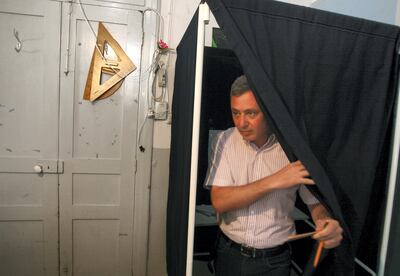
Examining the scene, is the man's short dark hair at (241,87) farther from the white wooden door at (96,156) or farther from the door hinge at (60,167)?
the door hinge at (60,167)

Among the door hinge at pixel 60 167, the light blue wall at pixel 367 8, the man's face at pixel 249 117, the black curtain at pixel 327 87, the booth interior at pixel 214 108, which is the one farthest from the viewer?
the door hinge at pixel 60 167

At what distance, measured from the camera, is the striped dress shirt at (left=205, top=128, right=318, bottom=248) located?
114 centimetres

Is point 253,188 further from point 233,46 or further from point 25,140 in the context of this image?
point 25,140

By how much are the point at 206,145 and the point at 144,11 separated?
1.10 m

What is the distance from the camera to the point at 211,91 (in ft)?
5.58

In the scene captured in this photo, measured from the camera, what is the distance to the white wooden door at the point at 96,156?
1.92m

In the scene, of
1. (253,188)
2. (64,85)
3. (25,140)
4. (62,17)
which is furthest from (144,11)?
(253,188)

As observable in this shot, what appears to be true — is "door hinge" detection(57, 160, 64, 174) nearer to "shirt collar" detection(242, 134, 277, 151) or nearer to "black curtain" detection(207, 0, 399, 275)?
"shirt collar" detection(242, 134, 277, 151)

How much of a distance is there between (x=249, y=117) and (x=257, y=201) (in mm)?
364

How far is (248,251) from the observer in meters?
1.15

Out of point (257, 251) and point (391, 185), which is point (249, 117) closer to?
point (257, 251)

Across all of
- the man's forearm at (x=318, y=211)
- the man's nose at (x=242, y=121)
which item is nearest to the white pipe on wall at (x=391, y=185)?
the man's forearm at (x=318, y=211)

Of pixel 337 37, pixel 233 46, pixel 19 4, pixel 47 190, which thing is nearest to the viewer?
pixel 233 46

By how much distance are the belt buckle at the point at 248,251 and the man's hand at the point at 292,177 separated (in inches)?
13.3
